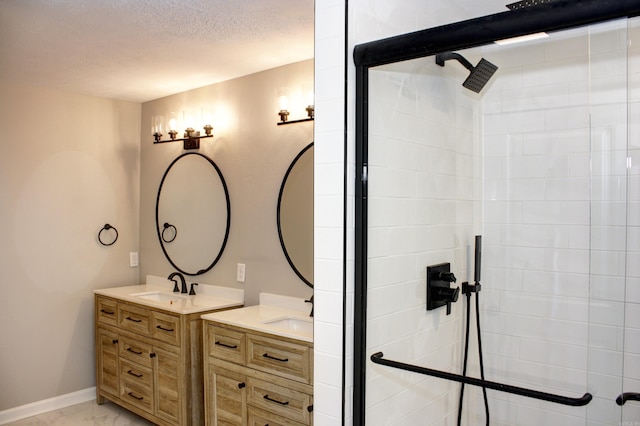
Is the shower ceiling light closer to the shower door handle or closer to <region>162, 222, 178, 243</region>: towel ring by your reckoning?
the shower door handle

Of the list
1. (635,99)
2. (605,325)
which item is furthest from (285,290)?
(635,99)

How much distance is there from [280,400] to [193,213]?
1.86 metres

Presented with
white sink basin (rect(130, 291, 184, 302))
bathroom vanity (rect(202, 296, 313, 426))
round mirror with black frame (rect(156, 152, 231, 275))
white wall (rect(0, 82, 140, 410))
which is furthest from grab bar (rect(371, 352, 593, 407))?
white wall (rect(0, 82, 140, 410))

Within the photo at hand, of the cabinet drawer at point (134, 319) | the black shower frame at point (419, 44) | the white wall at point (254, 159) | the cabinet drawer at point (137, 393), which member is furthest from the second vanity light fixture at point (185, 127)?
the black shower frame at point (419, 44)

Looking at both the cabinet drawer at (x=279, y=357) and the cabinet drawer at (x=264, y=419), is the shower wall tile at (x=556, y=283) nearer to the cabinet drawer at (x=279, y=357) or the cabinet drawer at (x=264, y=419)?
the cabinet drawer at (x=279, y=357)

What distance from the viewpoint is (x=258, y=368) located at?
265cm

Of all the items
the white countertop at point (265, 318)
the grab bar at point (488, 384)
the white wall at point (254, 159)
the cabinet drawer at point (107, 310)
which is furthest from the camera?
the cabinet drawer at point (107, 310)

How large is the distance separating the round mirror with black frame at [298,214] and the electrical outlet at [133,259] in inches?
70.5

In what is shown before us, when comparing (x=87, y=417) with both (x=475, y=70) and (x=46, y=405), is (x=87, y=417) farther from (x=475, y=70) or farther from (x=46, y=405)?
(x=475, y=70)

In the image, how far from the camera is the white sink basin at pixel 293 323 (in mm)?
2932

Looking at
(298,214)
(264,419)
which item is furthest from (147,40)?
(264,419)

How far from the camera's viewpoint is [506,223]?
169 cm

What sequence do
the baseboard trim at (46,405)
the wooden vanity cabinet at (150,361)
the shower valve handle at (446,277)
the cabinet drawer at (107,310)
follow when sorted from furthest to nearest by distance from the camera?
the cabinet drawer at (107,310) < the baseboard trim at (46,405) < the wooden vanity cabinet at (150,361) < the shower valve handle at (446,277)

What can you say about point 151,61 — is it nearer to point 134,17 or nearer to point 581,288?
point 134,17
